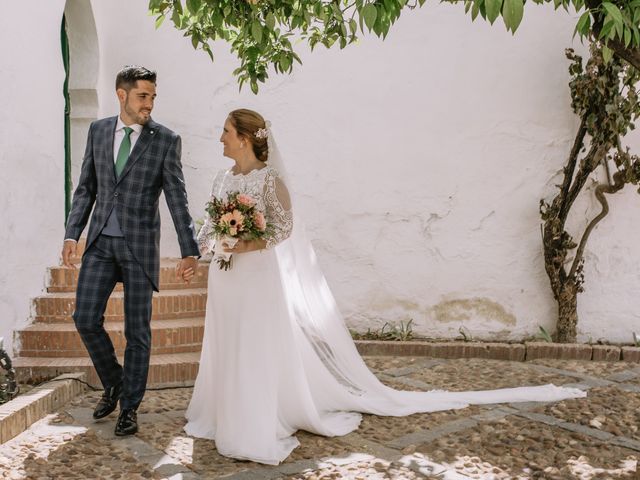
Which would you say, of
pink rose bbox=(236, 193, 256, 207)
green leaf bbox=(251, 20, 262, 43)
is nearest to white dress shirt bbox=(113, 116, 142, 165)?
pink rose bbox=(236, 193, 256, 207)

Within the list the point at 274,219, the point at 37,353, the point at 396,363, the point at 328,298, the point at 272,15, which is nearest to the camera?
the point at 272,15

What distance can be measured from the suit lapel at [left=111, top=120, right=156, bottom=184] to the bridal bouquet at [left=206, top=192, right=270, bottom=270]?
0.59 m

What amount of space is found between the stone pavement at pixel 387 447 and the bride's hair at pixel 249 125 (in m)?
1.89

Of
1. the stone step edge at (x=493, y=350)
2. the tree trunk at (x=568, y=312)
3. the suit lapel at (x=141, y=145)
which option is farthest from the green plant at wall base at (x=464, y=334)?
the suit lapel at (x=141, y=145)

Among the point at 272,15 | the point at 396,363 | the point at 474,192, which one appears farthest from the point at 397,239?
the point at 272,15

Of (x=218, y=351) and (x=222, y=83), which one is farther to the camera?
(x=222, y=83)

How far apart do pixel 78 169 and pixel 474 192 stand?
4.18 meters

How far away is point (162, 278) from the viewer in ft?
22.2

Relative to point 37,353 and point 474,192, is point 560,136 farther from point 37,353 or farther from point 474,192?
point 37,353

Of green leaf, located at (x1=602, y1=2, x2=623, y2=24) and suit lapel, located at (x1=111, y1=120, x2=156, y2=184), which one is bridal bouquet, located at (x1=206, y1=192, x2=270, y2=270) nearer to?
suit lapel, located at (x1=111, y1=120, x2=156, y2=184)

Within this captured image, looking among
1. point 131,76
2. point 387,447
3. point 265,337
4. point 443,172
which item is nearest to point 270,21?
point 131,76

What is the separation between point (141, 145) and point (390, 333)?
367cm

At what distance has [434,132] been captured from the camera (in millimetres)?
7188

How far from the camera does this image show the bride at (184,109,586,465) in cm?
421
